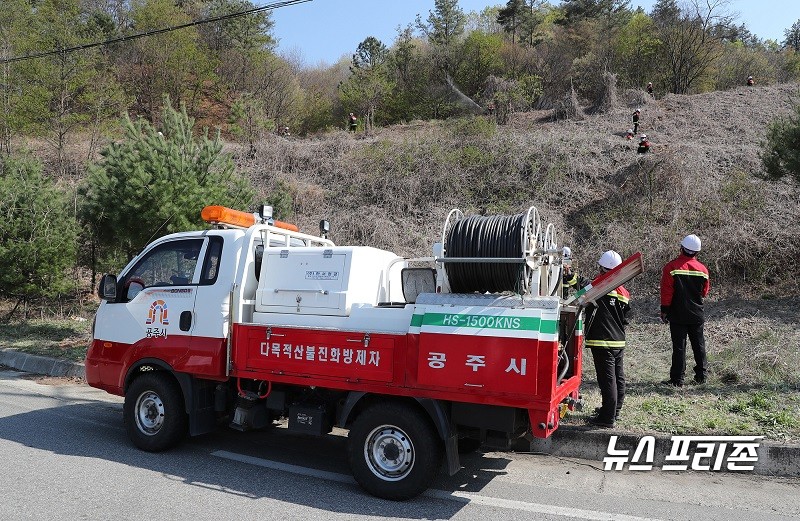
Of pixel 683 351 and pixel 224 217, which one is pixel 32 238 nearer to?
pixel 224 217

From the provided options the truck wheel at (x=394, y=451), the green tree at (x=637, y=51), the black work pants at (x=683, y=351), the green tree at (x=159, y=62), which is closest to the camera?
the truck wheel at (x=394, y=451)

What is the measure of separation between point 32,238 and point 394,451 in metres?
10.9

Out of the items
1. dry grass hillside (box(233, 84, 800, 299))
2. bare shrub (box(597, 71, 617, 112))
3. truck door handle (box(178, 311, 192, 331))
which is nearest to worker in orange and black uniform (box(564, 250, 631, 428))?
truck door handle (box(178, 311, 192, 331))

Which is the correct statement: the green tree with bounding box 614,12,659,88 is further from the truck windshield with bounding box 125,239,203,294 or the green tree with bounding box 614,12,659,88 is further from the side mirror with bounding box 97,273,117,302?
the side mirror with bounding box 97,273,117,302

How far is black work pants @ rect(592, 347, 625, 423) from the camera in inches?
228

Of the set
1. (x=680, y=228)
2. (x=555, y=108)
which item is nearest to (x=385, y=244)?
(x=680, y=228)

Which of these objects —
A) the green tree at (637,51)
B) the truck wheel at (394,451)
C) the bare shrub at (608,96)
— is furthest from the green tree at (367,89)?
the truck wheel at (394,451)

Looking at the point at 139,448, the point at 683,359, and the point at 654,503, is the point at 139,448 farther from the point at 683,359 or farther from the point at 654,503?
the point at 683,359

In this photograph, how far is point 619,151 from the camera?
57.4ft

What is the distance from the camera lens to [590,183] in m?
16.3

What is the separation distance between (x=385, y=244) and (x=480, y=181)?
152 inches

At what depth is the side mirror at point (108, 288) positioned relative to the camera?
5.98 m

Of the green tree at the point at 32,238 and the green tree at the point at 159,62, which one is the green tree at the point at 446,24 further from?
the green tree at the point at 32,238

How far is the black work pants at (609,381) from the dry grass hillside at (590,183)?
239 inches
